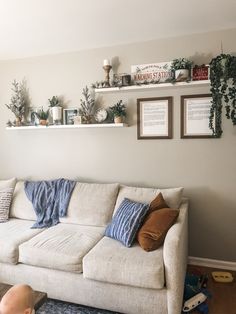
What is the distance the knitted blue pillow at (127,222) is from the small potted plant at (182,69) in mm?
1236

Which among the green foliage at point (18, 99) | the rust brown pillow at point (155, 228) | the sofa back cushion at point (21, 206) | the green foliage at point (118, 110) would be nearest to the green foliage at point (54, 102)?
the green foliage at point (18, 99)

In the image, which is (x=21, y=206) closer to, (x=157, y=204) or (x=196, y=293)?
(x=157, y=204)

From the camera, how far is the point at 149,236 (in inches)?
83.4

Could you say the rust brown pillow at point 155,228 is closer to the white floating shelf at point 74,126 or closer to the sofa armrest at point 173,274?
the sofa armrest at point 173,274

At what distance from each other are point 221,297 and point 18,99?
299cm

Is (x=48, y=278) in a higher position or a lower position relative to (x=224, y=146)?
lower

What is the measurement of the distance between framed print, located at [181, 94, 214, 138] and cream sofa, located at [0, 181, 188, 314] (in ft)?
2.06

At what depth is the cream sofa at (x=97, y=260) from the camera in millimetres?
1890

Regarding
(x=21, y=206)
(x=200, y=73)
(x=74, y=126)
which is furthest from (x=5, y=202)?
(x=200, y=73)

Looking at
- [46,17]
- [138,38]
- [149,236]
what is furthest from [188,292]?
[46,17]

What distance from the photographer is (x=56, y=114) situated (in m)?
3.09

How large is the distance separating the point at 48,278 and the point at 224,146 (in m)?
1.98

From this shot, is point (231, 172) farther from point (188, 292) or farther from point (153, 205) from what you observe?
point (188, 292)

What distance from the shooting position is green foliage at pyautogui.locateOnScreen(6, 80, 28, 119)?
10.7ft
